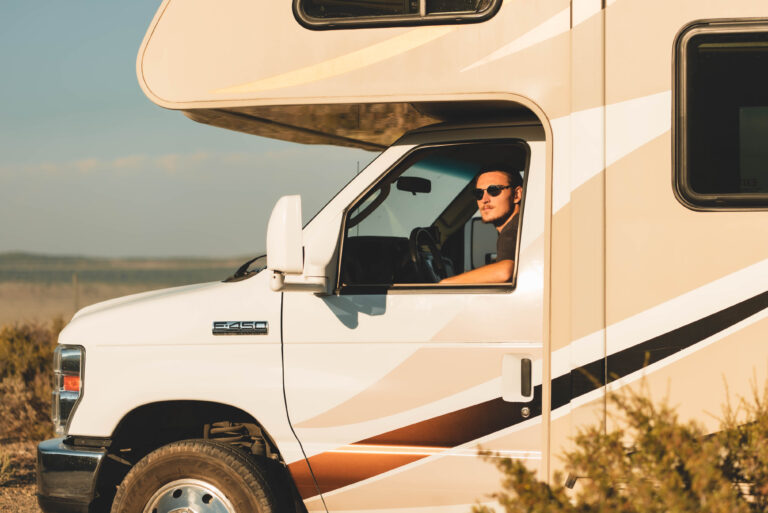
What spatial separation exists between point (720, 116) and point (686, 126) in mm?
141

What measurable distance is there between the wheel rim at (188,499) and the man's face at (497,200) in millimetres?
1775

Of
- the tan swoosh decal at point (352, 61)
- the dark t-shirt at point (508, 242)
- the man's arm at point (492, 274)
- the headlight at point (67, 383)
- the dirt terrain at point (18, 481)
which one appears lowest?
the dirt terrain at point (18, 481)

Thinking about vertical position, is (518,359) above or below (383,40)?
below

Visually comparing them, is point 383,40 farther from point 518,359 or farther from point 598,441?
point 598,441

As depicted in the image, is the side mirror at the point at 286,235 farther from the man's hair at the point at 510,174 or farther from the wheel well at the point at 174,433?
the man's hair at the point at 510,174

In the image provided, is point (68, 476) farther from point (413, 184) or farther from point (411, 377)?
point (413, 184)

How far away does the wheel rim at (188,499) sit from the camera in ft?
14.1

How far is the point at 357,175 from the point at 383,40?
0.65m

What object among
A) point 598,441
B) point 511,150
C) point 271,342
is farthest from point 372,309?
point 598,441

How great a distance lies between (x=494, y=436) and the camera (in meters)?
3.98

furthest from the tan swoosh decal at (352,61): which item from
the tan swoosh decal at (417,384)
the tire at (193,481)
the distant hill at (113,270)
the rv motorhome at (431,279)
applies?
the distant hill at (113,270)

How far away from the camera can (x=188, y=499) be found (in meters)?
4.33

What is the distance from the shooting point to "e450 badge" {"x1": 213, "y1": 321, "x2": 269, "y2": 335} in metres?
4.21

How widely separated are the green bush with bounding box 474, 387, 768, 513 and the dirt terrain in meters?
4.89
